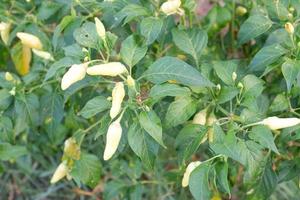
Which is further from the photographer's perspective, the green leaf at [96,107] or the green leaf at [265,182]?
the green leaf at [265,182]

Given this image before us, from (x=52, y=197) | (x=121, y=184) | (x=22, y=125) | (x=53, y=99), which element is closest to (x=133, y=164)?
(x=121, y=184)

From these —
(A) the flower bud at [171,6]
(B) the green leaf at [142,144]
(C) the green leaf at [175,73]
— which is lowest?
(B) the green leaf at [142,144]

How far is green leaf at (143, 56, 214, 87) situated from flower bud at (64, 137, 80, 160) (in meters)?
0.48

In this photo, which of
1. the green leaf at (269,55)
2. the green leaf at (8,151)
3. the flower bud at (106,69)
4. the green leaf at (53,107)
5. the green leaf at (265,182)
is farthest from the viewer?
the green leaf at (8,151)

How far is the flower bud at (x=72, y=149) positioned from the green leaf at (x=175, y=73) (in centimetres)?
48

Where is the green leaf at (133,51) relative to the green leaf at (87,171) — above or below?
above

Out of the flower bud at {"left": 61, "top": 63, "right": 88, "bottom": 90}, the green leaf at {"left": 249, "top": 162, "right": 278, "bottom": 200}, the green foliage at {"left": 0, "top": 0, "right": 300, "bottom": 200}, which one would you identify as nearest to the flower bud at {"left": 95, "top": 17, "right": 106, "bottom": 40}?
Result: the green foliage at {"left": 0, "top": 0, "right": 300, "bottom": 200}

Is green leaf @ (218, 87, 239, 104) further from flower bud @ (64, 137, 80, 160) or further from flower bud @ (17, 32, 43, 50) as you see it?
flower bud @ (17, 32, 43, 50)

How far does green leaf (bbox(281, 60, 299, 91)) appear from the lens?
145 cm

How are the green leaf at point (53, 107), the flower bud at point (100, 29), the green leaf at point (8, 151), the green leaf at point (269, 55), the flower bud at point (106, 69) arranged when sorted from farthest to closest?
the green leaf at point (8, 151) < the green leaf at point (53, 107) < the green leaf at point (269, 55) < the flower bud at point (100, 29) < the flower bud at point (106, 69)

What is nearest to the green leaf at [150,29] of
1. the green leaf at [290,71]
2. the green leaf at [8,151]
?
the green leaf at [290,71]

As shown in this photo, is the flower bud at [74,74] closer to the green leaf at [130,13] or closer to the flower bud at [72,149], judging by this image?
the green leaf at [130,13]

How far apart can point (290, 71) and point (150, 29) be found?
0.40 meters

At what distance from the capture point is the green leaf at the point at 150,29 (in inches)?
60.1
